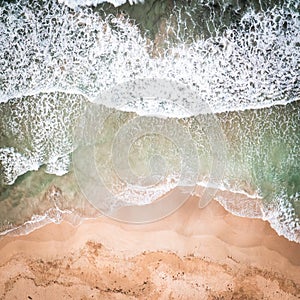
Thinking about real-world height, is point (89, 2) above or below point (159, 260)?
above

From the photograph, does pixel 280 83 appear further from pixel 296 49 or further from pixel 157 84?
pixel 157 84

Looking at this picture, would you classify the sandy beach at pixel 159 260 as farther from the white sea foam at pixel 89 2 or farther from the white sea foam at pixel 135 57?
the white sea foam at pixel 89 2

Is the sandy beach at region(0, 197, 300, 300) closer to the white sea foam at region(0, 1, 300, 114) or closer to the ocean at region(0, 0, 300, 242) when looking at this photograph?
the ocean at region(0, 0, 300, 242)

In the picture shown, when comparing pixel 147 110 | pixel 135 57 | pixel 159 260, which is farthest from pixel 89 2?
pixel 159 260

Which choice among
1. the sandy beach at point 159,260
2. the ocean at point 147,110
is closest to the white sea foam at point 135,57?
the ocean at point 147,110

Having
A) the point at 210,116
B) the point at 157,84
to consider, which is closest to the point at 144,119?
the point at 157,84

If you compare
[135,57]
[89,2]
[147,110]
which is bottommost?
[147,110]

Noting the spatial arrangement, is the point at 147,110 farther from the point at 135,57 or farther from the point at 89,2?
the point at 89,2
